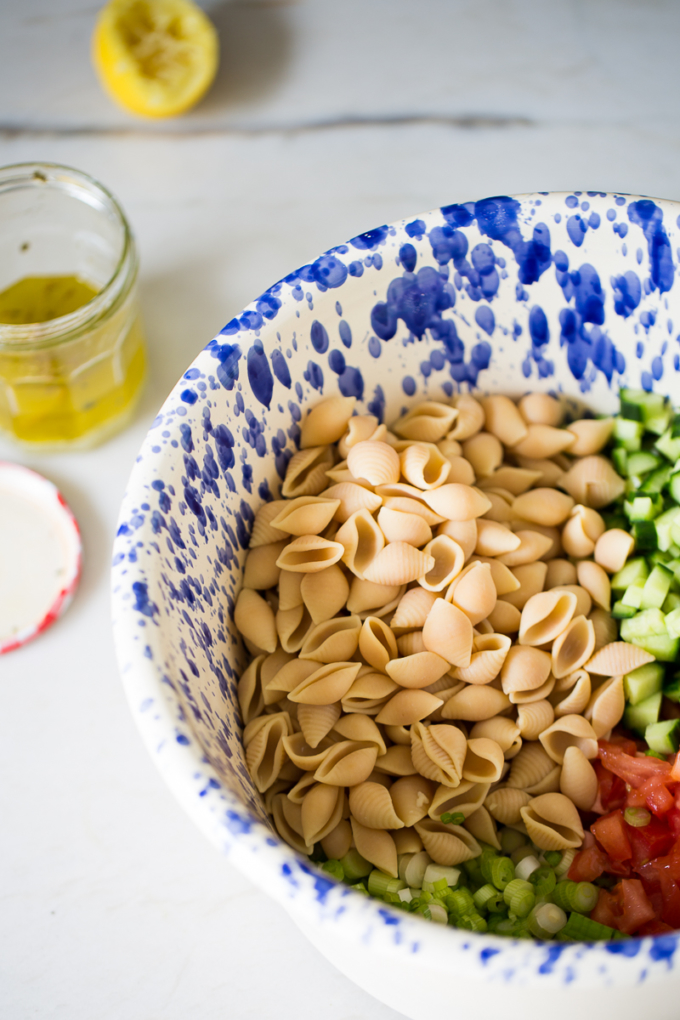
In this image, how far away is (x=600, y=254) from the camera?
73 cm

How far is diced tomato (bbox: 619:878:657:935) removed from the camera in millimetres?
617

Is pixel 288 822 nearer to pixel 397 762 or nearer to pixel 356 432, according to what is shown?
pixel 397 762

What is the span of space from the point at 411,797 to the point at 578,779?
0.41 ft

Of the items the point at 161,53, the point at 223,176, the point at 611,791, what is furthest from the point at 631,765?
the point at 161,53

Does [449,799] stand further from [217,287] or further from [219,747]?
[217,287]

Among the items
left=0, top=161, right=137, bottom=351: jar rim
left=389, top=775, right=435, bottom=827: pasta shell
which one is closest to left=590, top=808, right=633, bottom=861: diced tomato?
left=389, top=775, right=435, bottom=827: pasta shell

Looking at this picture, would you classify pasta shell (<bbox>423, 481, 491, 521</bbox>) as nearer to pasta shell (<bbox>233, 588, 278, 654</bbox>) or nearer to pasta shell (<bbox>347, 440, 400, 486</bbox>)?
pasta shell (<bbox>347, 440, 400, 486</bbox>)

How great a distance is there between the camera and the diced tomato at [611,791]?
2.24ft

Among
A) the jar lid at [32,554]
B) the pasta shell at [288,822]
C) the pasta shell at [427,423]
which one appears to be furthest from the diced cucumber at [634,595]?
the jar lid at [32,554]

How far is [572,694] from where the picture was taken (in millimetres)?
694

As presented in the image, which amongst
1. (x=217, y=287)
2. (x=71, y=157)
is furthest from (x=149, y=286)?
(x=71, y=157)

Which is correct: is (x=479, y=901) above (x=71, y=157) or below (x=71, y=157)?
below

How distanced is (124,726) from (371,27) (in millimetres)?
958

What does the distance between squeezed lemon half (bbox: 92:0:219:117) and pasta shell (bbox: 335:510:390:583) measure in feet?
2.17
